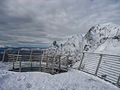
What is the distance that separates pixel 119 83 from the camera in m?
4.75

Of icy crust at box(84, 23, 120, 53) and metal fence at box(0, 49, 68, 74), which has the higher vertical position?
icy crust at box(84, 23, 120, 53)

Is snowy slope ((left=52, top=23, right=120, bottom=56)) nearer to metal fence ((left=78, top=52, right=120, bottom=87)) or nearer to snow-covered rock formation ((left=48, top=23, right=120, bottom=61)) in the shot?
snow-covered rock formation ((left=48, top=23, right=120, bottom=61))

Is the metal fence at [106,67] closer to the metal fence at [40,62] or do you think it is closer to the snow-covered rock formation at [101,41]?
the snow-covered rock formation at [101,41]

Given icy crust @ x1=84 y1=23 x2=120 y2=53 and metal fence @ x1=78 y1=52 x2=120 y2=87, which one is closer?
metal fence @ x1=78 y1=52 x2=120 y2=87

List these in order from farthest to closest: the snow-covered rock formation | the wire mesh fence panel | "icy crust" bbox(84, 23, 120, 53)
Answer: "icy crust" bbox(84, 23, 120, 53)
the snow-covered rock formation
the wire mesh fence panel

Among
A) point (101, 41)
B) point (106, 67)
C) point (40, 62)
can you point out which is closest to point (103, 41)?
point (101, 41)

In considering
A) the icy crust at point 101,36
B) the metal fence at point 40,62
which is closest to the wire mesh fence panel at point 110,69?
the metal fence at point 40,62

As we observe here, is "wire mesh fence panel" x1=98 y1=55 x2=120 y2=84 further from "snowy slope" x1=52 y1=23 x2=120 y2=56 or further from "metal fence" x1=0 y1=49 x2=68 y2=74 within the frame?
"metal fence" x1=0 y1=49 x2=68 y2=74

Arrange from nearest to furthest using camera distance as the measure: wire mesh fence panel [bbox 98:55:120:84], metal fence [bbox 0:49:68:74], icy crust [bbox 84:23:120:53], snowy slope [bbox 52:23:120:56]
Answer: wire mesh fence panel [bbox 98:55:120:84]
metal fence [bbox 0:49:68:74]
snowy slope [bbox 52:23:120:56]
icy crust [bbox 84:23:120:53]

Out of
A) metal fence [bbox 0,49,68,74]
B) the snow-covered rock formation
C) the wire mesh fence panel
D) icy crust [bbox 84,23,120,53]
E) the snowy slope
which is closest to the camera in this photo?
the wire mesh fence panel

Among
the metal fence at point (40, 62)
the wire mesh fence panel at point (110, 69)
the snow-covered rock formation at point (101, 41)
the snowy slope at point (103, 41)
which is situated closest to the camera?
the wire mesh fence panel at point (110, 69)

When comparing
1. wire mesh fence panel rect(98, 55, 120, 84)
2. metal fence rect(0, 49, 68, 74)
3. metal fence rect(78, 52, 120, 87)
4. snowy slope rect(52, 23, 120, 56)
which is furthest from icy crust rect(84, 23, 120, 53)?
wire mesh fence panel rect(98, 55, 120, 84)

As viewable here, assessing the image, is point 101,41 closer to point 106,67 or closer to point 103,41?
point 103,41

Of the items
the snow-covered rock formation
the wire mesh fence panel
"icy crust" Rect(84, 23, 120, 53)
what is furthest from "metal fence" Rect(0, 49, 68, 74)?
"icy crust" Rect(84, 23, 120, 53)
